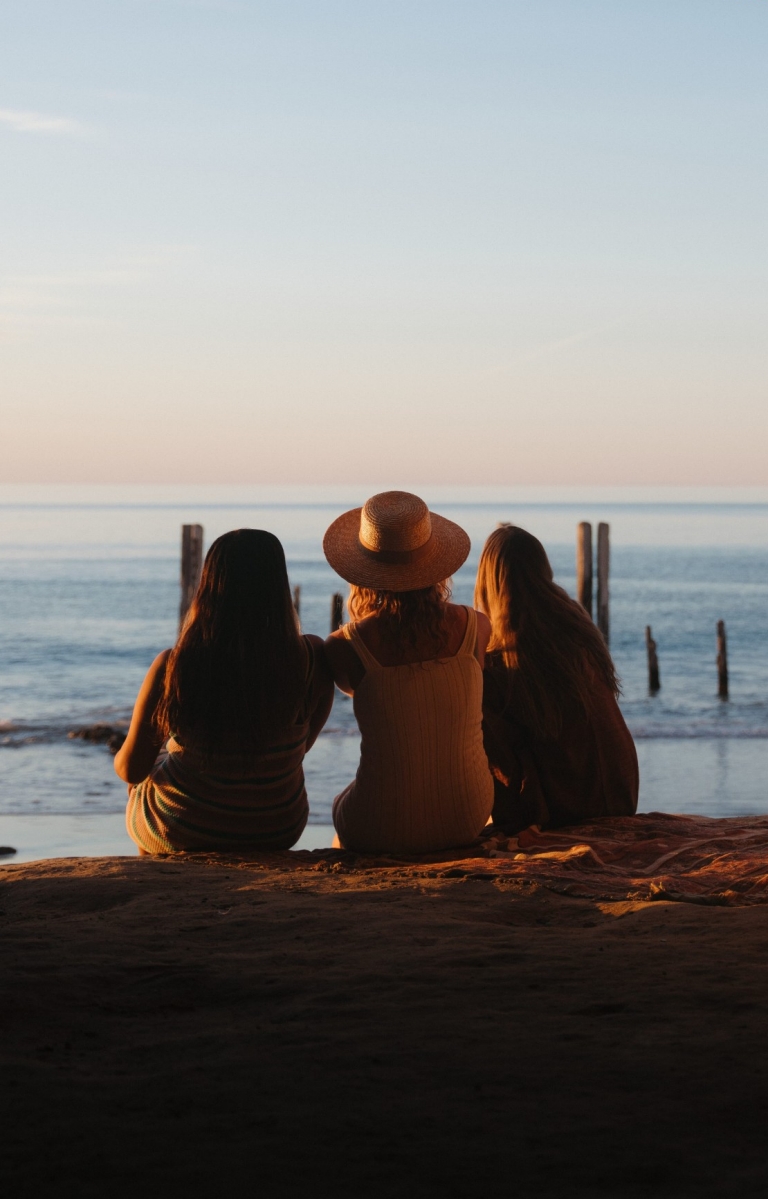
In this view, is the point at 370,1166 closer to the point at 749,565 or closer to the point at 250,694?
the point at 250,694

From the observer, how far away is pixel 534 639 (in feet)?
14.3

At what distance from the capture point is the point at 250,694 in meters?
3.77

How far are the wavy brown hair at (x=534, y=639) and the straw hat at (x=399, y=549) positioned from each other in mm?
317

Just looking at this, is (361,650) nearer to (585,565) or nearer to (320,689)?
(320,689)

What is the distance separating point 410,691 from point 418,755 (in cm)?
23

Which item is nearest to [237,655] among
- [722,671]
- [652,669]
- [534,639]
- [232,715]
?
[232,715]

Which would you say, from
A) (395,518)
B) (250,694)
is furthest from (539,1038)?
(395,518)

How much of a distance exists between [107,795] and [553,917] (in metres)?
7.73

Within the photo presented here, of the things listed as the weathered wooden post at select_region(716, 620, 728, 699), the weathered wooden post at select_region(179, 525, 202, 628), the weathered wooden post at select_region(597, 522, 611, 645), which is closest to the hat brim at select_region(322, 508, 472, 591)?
the weathered wooden post at select_region(179, 525, 202, 628)

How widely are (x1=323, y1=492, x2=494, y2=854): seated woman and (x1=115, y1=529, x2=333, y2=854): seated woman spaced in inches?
7.6

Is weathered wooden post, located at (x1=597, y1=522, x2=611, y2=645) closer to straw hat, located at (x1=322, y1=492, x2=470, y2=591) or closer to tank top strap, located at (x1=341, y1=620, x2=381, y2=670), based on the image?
straw hat, located at (x1=322, y1=492, x2=470, y2=591)

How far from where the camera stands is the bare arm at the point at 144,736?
384 cm

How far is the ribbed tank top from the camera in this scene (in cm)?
385

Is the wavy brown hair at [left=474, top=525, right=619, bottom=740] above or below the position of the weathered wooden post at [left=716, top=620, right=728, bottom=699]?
above
